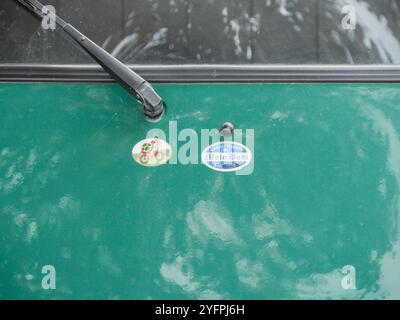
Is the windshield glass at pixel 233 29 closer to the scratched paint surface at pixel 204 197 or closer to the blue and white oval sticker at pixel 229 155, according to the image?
the scratched paint surface at pixel 204 197

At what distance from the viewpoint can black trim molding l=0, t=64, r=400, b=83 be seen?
1.83 metres

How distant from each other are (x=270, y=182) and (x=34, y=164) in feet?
2.22

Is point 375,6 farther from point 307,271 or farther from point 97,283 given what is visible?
point 97,283

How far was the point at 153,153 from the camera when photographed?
182cm

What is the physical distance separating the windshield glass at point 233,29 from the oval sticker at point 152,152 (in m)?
0.24

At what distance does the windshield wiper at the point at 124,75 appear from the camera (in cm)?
175

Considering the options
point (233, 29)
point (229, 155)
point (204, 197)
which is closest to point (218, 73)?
point (233, 29)

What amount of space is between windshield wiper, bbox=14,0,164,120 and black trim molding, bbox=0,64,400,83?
0.07 metres

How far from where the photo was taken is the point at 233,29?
6.11 feet

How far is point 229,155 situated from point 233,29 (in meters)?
0.37

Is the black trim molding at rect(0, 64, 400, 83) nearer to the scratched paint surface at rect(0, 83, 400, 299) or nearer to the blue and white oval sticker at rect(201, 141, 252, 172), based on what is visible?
the scratched paint surface at rect(0, 83, 400, 299)

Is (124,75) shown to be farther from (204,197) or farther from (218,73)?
(204,197)

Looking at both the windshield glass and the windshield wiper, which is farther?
the windshield glass

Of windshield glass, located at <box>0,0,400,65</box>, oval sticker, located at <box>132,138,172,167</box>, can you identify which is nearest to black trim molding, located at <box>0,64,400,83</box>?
windshield glass, located at <box>0,0,400,65</box>
